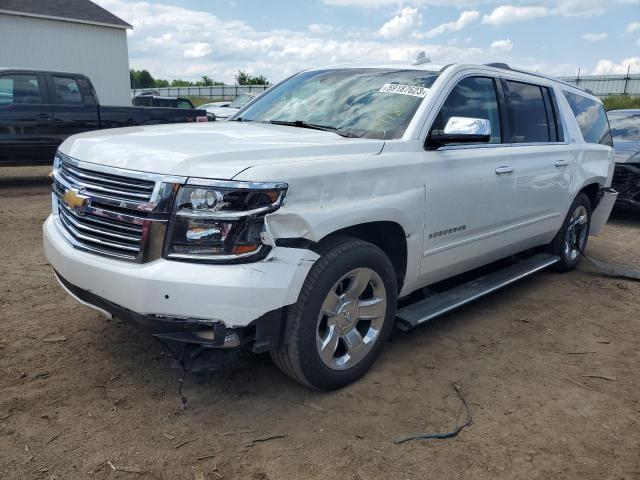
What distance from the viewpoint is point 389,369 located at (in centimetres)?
341

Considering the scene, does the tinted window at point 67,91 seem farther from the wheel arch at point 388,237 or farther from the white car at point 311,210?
the wheel arch at point 388,237

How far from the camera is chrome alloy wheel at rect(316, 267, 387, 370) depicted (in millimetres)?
2957

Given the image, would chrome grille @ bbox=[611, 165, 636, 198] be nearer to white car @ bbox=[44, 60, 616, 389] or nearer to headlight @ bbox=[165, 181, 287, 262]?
white car @ bbox=[44, 60, 616, 389]

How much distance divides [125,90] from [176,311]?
2298cm

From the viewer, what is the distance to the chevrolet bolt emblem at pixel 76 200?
9.13 feet

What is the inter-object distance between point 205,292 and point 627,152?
798 centimetres

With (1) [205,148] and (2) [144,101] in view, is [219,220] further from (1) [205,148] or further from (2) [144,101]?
(2) [144,101]

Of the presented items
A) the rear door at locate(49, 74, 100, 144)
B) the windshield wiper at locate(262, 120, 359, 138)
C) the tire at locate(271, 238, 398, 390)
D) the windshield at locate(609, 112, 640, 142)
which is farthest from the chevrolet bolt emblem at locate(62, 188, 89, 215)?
the windshield at locate(609, 112, 640, 142)

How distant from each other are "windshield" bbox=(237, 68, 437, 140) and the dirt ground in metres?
1.52

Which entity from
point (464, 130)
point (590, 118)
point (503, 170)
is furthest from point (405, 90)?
point (590, 118)

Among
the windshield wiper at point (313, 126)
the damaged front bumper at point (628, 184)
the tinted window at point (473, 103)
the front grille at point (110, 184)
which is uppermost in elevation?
the tinted window at point (473, 103)

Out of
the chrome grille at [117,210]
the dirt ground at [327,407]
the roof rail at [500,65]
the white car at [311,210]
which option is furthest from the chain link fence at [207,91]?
the chrome grille at [117,210]

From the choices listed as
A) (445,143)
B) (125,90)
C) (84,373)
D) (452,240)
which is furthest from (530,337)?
(125,90)

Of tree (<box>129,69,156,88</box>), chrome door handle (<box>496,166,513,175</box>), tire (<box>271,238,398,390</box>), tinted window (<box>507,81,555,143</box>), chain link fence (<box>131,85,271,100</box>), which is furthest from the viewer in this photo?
tree (<box>129,69,156,88</box>)
